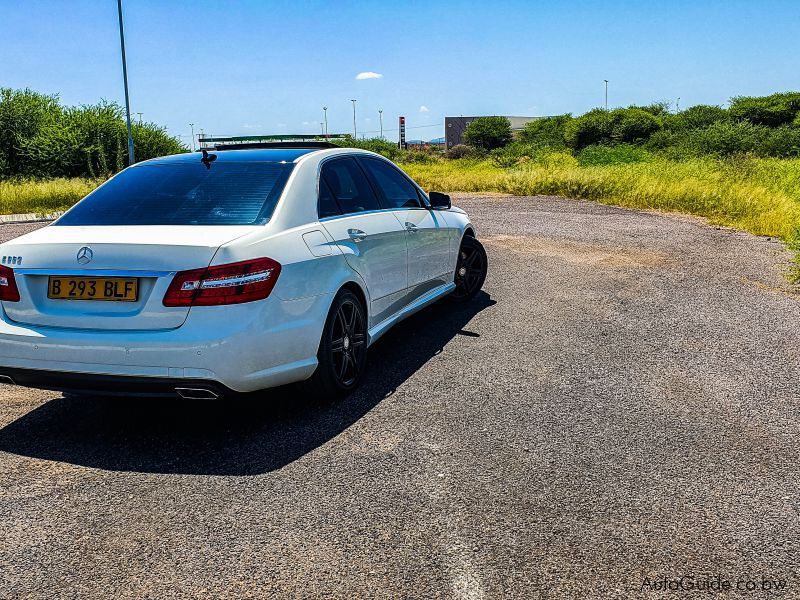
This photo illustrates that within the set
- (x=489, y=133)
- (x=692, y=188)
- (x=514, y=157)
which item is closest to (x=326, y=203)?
(x=692, y=188)

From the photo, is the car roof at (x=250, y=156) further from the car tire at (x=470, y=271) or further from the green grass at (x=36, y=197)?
the green grass at (x=36, y=197)

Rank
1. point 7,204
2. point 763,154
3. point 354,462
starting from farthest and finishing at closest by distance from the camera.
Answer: point 763,154 < point 7,204 < point 354,462

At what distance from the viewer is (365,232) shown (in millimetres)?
5219

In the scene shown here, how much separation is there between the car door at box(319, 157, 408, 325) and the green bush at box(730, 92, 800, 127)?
180 feet

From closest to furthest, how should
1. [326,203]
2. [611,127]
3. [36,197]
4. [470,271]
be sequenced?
[326,203] → [470,271] → [36,197] → [611,127]

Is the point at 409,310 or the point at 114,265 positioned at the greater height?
the point at 114,265

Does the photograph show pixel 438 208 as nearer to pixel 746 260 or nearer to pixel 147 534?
pixel 147 534

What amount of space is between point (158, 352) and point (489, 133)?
7917cm

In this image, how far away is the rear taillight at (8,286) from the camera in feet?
13.5

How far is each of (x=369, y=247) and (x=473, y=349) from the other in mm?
1402

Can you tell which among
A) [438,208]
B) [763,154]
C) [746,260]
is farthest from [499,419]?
[763,154]

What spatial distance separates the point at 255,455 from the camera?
4.02m

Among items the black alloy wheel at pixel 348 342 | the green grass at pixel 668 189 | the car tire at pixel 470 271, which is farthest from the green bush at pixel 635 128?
the black alloy wheel at pixel 348 342

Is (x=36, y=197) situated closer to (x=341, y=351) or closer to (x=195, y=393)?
(x=341, y=351)
